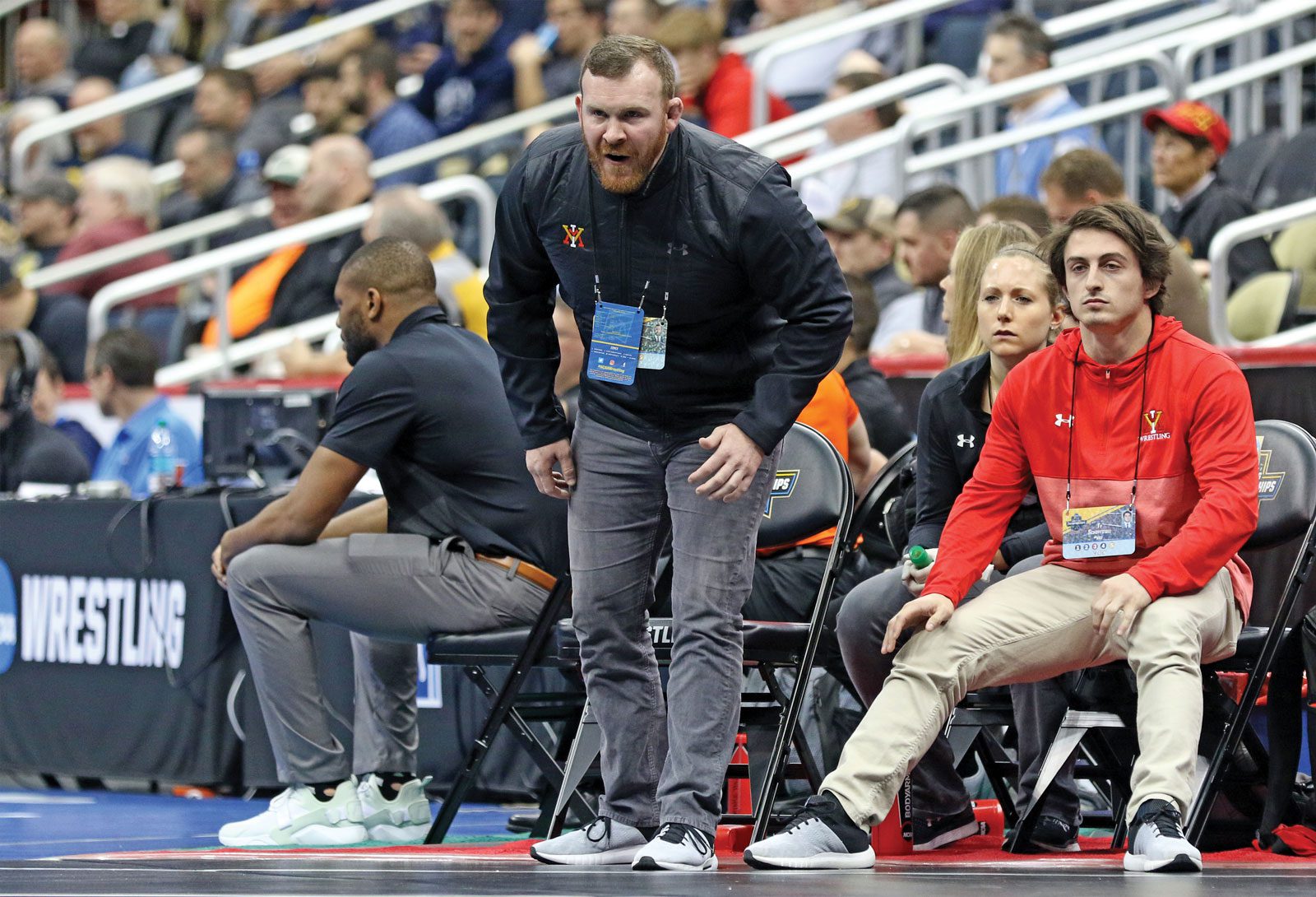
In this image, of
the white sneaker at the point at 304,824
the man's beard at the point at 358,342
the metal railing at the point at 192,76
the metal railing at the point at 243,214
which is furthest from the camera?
the metal railing at the point at 192,76

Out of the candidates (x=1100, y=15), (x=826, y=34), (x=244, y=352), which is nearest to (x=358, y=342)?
(x=244, y=352)

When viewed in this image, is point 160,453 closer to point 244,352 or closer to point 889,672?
point 244,352

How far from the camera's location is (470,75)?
12352mm

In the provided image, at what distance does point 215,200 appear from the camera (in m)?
12.1

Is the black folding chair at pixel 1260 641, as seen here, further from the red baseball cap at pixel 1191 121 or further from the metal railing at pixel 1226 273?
the red baseball cap at pixel 1191 121

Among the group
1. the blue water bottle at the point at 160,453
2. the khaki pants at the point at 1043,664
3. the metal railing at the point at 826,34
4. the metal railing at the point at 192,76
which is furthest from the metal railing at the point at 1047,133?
the metal railing at the point at 192,76

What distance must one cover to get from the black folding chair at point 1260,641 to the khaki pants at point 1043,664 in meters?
0.12

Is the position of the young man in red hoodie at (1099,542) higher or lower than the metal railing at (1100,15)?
lower

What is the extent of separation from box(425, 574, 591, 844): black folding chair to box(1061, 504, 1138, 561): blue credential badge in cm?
127

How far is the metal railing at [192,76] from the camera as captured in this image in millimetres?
13078

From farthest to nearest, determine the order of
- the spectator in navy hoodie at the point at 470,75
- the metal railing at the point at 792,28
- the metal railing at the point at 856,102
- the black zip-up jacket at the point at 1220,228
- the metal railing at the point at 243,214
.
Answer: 1. the spectator in navy hoodie at the point at 470,75
2. the metal railing at the point at 243,214
3. the metal railing at the point at 792,28
4. the metal railing at the point at 856,102
5. the black zip-up jacket at the point at 1220,228

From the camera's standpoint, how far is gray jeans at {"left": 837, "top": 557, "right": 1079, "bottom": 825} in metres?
4.81

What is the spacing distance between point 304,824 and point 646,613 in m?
1.45

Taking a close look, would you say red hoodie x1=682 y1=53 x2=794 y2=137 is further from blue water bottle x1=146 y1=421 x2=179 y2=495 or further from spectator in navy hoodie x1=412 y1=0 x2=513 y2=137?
blue water bottle x1=146 y1=421 x2=179 y2=495
